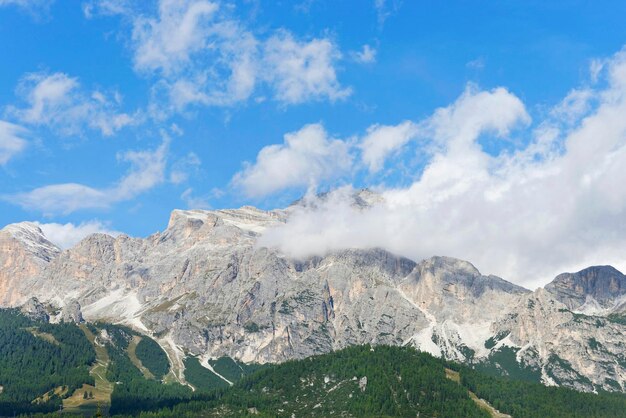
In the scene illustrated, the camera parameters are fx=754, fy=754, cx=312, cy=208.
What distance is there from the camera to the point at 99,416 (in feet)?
293

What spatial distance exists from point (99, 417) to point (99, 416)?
0.49 ft

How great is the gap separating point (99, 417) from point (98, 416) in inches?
10.4

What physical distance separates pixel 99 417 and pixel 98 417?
15cm

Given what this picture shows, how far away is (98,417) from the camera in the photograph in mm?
89438

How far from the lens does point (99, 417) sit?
89375 millimetres

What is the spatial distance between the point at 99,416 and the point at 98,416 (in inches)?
12.6

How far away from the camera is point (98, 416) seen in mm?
89562
